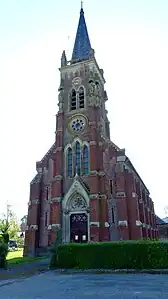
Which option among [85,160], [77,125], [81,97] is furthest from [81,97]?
[85,160]

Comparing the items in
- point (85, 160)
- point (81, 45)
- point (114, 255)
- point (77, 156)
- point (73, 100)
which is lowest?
point (114, 255)

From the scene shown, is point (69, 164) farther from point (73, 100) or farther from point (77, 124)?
point (73, 100)

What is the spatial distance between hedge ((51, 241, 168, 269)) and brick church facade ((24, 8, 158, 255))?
8838 mm

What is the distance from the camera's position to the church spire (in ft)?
129

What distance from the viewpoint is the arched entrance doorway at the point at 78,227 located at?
2811cm

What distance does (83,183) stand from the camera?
97.0ft

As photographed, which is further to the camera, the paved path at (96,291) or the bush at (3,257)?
the bush at (3,257)

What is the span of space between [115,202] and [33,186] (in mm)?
10476

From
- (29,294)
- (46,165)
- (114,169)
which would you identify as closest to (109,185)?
(114,169)

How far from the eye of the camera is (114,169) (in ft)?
98.1

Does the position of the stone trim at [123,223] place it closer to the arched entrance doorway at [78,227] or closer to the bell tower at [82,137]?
the bell tower at [82,137]

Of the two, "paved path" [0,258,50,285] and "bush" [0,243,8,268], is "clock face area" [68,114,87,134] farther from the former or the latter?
"paved path" [0,258,50,285]

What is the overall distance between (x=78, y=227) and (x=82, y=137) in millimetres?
11061

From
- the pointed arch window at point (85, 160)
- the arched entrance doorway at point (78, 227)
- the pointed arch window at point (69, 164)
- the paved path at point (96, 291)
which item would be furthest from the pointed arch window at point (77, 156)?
the paved path at point (96, 291)
